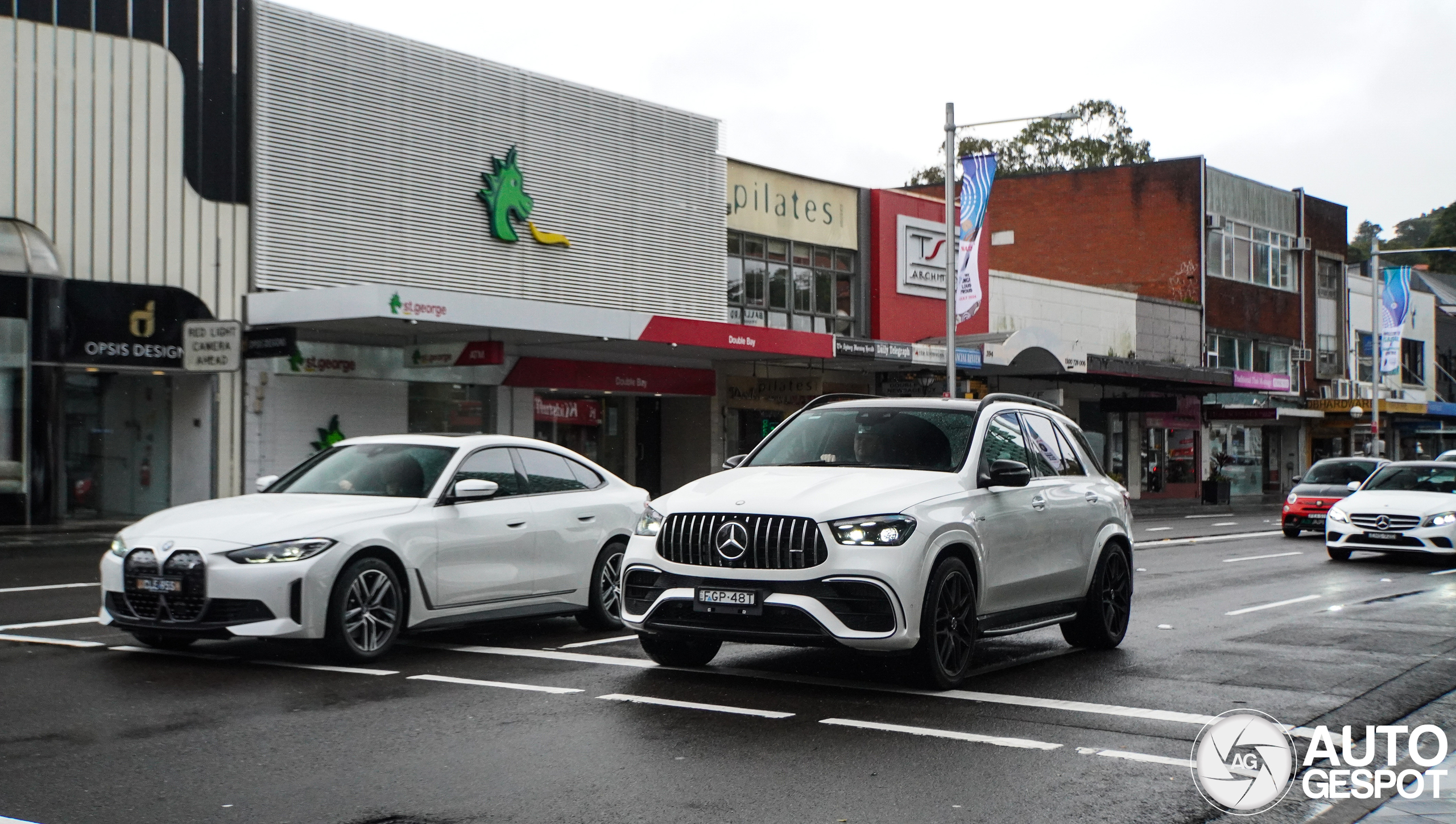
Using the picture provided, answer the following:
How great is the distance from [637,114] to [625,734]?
79.1ft

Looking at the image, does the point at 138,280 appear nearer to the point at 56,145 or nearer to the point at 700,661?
the point at 56,145

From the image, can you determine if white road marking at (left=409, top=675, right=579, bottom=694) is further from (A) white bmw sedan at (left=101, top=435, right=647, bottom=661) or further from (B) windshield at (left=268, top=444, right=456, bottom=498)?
(B) windshield at (left=268, top=444, right=456, bottom=498)

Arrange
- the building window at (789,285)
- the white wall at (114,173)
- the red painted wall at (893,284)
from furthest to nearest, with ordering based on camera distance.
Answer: the red painted wall at (893,284), the building window at (789,285), the white wall at (114,173)

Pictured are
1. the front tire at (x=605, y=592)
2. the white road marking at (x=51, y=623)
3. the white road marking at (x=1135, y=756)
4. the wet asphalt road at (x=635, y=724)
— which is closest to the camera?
the wet asphalt road at (x=635, y=724)

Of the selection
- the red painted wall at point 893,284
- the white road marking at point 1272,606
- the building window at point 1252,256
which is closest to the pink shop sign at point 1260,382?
the building window at point 1252,256

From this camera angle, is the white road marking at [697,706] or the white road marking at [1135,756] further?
the white road marking at [697,706]

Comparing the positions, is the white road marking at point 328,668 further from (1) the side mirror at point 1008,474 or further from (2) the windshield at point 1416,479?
(2) the windshield at point 1416,479

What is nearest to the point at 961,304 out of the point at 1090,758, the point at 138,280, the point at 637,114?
the point at 637,114

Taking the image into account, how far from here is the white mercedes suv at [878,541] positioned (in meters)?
7.75

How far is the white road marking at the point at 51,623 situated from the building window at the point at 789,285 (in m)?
21.9

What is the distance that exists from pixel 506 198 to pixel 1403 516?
16359 millimetres

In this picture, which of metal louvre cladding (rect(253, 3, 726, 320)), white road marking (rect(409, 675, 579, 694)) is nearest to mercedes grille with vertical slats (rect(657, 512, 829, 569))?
white road marking (rect(409, 675, 579, 694))

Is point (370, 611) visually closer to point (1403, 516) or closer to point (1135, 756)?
point (1135, 756)

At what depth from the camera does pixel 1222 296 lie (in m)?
52.0
